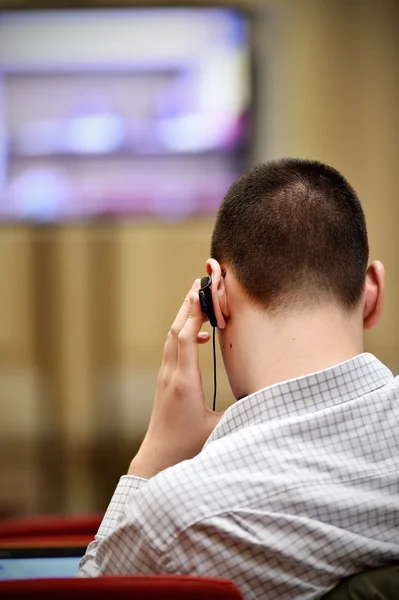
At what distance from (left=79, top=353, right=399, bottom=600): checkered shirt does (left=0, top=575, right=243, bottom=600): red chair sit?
0.28ft

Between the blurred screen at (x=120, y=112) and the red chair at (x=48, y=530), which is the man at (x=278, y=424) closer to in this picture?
the red chair at (x=48, y=530)

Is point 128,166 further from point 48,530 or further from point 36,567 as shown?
point 36,567

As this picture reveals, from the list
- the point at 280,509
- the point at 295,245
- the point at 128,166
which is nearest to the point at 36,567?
the point at 280,509

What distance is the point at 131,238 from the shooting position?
3.34 metres

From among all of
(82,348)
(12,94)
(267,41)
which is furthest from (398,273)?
(12,94)

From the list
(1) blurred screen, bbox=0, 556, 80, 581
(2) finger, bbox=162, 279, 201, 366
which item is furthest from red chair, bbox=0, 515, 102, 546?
(2) finger, bbox=162, 279, 201, 366

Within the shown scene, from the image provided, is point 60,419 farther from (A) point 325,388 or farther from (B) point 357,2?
(A) point 325,388

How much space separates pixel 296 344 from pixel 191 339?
7.9 inches

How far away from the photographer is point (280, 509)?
0.86 meters

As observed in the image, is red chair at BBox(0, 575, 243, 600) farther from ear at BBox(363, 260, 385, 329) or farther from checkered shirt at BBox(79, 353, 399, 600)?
ear at BBox(363, 260, 385, 329)

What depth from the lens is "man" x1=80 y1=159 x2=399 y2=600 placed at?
0.86 m

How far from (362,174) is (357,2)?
2.26 ft

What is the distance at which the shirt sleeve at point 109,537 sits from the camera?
0.91 m

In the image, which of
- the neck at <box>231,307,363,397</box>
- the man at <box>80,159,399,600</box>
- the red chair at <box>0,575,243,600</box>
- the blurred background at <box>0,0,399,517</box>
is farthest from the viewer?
the blurred background at <box>0,0,399,517</box>
